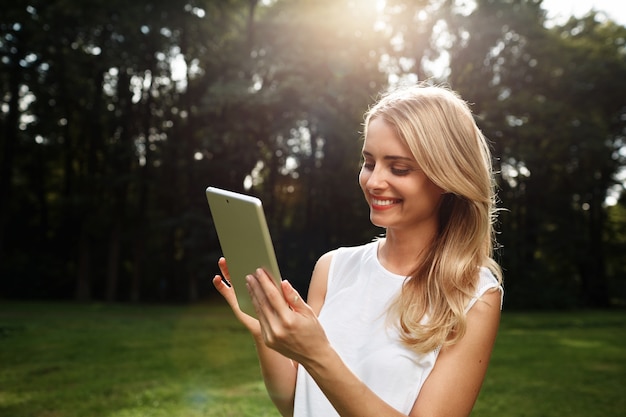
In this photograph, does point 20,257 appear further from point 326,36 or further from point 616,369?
point 616,369

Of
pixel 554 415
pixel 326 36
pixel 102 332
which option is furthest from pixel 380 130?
pixel 326 36

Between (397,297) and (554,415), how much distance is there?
20.8 feet

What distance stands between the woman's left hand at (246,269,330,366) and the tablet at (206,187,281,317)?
0.06 m

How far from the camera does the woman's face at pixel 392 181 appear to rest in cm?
210

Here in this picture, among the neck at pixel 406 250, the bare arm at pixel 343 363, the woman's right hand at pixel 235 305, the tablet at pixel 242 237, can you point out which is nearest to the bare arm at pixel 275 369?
the woman's right hand at pixel 235 305

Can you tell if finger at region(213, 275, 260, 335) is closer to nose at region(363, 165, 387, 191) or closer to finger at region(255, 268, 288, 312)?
finger at region(255, 268, 288, 312)

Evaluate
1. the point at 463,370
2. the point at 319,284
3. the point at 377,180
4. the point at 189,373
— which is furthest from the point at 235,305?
the point at 189,373

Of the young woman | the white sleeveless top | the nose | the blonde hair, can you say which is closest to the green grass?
the white sleeveless top

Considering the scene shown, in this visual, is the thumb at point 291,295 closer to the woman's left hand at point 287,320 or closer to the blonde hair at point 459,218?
the woman's left hand at point 287,320

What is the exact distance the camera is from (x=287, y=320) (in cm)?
166

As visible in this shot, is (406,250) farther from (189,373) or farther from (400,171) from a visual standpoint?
(189,373)

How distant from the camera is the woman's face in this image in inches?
82.5

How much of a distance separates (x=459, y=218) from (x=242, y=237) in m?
0.92

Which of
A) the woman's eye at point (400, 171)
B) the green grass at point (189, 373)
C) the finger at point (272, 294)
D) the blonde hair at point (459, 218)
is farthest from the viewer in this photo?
the green grass at point (189, 373)
